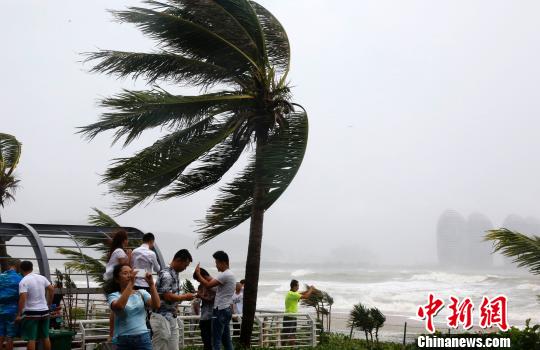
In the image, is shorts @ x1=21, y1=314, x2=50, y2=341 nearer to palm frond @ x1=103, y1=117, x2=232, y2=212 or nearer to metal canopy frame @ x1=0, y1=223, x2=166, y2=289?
metal canopy frame @ x1=0, y1=223, x2=166, y2=289

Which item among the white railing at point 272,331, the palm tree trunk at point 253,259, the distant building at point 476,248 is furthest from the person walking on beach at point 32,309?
the distant building at point 476,248

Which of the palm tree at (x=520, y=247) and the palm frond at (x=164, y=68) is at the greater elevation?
the palm frond at (x=164, y=68)

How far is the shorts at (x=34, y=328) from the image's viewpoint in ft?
30.1

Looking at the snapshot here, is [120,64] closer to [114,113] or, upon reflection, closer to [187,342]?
[114,113]

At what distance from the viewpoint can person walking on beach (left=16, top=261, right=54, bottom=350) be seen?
30.1 ft

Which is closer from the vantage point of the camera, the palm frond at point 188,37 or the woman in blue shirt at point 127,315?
the woman in blue shirt at point 127,315

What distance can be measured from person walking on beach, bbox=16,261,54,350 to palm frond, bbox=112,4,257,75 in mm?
5268

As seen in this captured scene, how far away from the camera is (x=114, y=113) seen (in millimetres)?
12234

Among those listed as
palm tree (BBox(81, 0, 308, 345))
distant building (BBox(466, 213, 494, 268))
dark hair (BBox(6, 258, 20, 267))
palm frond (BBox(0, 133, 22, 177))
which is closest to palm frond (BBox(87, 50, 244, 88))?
palm tree (BBox(81, 0, 308, 345))

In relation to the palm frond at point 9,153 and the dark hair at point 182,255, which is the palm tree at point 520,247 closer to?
the dark hair at point 182,255

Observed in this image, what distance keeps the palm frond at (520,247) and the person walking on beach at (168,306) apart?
4114 millimetres

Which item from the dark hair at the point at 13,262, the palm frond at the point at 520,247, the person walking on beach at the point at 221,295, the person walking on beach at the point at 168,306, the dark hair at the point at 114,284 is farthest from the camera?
the dark hair at the point at 13,262

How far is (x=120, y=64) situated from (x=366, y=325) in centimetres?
794

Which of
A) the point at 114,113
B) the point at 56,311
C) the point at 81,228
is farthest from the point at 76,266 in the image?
the point at 114,113
